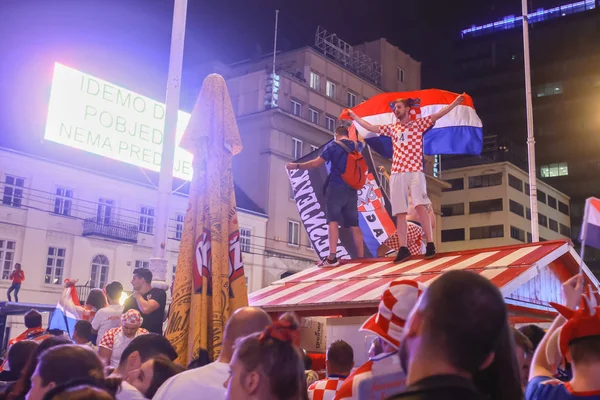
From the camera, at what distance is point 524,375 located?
5.21 metres

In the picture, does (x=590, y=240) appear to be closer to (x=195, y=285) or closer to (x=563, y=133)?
(x=195, y=285)

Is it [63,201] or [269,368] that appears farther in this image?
[63,201]

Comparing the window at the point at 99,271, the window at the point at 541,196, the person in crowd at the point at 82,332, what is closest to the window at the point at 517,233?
the window at the point at 541,196

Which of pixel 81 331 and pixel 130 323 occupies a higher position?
pixel 130 323

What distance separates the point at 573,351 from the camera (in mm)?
3248

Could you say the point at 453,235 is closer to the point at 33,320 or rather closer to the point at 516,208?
the point at 516,208

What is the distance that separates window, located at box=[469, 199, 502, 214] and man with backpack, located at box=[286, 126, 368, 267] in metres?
55.6

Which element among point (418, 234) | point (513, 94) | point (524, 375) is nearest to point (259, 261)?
point (418, 234)

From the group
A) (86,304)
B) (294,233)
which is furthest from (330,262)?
(294,233)

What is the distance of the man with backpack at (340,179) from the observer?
11.7 m

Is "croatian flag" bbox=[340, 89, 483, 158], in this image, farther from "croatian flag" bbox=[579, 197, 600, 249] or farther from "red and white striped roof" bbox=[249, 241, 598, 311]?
"croatian flag" bbox=[579, 197, 600, 249]

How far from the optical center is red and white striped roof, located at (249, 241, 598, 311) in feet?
28.1

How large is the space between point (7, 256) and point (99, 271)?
15.8 feet

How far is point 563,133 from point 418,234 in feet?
237
